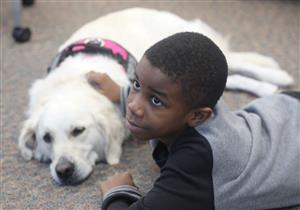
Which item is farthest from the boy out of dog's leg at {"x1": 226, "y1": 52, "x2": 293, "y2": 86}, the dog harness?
dog's leg at {"x1": 226, "y1": 52, "x2": 293, "y2": 86}

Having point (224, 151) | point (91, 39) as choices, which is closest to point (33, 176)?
point (91, 39)

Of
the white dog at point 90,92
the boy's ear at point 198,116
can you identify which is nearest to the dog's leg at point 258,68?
the white dog at point 90,92

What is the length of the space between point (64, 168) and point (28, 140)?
0.23 meters

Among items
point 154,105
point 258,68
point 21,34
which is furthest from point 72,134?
point 21,34

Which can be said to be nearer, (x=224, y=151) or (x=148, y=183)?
(x=224, y=151)

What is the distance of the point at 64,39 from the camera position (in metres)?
2.74

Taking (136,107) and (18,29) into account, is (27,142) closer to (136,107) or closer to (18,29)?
(136,107)

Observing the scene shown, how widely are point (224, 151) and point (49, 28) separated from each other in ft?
6.43

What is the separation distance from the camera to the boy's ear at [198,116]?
1.13m

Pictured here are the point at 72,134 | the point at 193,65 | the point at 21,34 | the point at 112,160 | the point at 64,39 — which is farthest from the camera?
the point at 64,39

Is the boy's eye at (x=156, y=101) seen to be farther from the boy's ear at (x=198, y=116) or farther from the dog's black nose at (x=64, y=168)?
the dog's black nose at (x=64, y=168)

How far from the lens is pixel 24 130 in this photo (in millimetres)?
1648

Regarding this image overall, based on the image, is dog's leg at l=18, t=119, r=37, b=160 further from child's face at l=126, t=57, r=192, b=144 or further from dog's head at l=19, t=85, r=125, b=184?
child's face at l=126, t=57, r=192, b=144

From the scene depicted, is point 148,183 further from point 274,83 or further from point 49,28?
point 49,28
